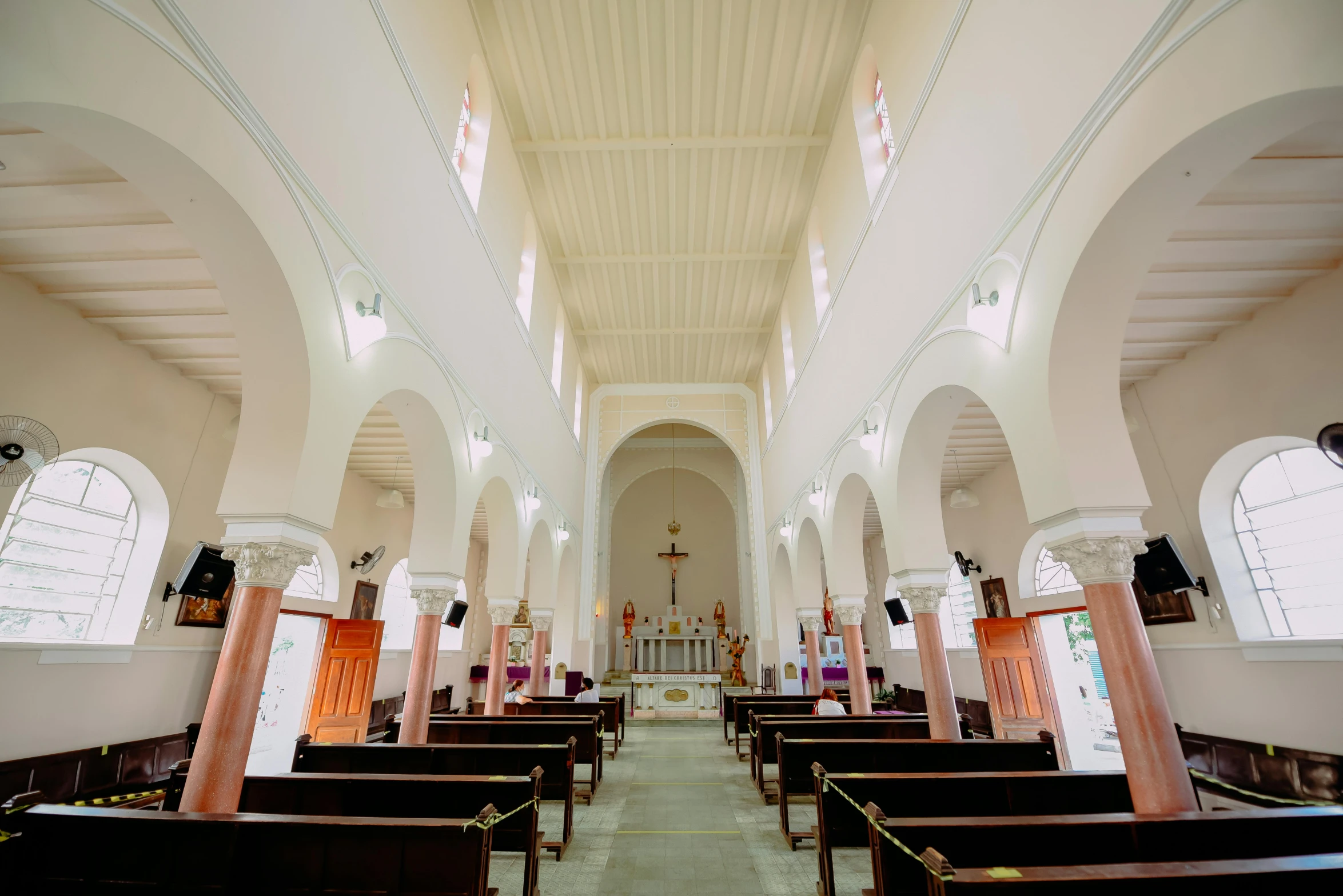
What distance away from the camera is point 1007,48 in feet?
15.6

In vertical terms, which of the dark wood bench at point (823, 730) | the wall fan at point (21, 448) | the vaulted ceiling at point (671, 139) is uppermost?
the vaulted ceiling at point (671, 139)

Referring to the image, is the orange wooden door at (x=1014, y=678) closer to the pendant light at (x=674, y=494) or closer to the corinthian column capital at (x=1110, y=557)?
the corinthian column capital at (x=1110, y=557)

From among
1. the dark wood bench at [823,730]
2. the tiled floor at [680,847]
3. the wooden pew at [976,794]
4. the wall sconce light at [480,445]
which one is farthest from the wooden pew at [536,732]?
the wooden pew at [976,794]

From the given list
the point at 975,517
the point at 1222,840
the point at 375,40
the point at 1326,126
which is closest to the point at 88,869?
the point at 1222,840

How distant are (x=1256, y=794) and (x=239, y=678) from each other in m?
9.16

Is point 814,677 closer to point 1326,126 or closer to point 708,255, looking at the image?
point 708,255

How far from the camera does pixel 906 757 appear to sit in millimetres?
5652

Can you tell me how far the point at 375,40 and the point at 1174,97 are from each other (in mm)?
6186

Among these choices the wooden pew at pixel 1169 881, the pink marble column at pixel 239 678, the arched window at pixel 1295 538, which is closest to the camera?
the wooden pew at pixel 1169 881

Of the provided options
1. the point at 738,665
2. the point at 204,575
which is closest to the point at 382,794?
the point at 204,575

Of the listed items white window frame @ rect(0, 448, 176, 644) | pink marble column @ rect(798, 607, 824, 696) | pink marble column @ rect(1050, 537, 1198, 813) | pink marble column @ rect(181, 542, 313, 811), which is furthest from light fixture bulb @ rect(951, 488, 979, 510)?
white window frame @ rect(0, 448, 176, 644)

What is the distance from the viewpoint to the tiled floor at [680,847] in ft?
15.1

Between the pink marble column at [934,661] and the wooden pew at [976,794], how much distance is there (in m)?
2.07

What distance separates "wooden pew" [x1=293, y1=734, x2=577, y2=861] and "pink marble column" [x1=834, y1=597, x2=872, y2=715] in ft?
17.0
